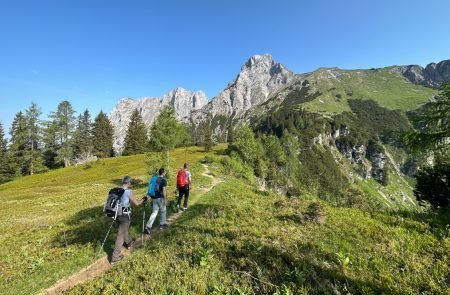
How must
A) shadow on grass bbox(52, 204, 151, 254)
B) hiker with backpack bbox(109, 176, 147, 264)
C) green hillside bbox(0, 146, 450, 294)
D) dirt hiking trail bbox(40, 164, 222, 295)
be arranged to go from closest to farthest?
green hillside bbox(0, 146, 450, 294) < dirt hiking trail bbox(40, 164, 222, 295) < hiker with backpack bbox(109, 176, 147, 264) < shadow on grass bbox(52, 204, 151, 254)

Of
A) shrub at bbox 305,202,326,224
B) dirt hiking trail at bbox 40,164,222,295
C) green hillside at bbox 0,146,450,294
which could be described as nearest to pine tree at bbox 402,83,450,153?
green hillside at bbox 0,146,450,294

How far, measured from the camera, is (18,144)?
88.0 m

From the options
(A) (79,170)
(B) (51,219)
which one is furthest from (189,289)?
(A) (79,170)

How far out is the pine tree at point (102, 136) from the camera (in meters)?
Result: 109

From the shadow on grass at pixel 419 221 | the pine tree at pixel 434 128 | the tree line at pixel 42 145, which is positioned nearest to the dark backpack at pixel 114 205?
the shadow on grass at pixel 419 221

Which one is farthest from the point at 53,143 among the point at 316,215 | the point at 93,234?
the point at 316,215

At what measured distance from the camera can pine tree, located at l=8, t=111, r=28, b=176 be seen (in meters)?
86.2

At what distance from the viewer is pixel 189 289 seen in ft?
23.6

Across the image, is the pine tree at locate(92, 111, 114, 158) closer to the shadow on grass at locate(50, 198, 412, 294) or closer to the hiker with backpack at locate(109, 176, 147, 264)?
the hiker with backpack at locate(109, 176, 147, 264)

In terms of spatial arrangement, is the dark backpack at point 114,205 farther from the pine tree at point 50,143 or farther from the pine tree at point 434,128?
the pine tree at point 50,143

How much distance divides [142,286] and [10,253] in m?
12.3

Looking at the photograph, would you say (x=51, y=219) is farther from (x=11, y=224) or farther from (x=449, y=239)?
(x=449, y=239)

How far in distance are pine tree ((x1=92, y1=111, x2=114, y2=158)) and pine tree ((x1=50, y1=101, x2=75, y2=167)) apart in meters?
11.6

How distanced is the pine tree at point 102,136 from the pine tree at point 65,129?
11587 millimetres
